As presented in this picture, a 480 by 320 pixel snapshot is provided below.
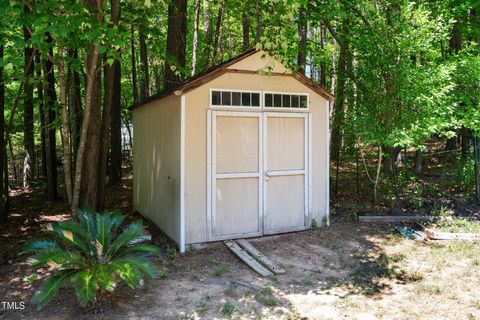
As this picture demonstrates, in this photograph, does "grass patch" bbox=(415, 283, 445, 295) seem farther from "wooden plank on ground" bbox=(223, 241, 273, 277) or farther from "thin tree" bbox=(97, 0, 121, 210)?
"thin tree" bbox=(97, 0, 121, 210)

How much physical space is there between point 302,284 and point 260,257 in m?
0.96

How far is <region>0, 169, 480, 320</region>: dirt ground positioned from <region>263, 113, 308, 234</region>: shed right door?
0.32 m

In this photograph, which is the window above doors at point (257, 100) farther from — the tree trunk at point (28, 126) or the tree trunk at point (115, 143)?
the tree trunk at point (115, 143)

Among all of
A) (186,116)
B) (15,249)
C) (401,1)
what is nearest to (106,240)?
(186,116)

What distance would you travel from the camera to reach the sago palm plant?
154 inches

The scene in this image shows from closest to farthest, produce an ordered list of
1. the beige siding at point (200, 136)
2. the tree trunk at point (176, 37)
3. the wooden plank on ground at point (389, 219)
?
the beige siding at point (200, 136) < the wooden plank on ground at point (389, 219) < the tree trunk at point (176, 37)

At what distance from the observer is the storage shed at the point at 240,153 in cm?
626

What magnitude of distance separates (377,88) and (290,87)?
233 cm

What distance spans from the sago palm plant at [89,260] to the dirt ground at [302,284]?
36cm

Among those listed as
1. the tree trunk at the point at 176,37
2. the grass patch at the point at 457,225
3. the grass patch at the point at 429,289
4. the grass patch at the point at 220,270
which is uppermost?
the tree trunk at the point at 176,37

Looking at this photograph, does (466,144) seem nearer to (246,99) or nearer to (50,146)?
(246,99)

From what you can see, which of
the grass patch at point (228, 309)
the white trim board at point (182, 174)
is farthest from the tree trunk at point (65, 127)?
the grass patch at point (228, 309)

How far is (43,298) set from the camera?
3.83 metres

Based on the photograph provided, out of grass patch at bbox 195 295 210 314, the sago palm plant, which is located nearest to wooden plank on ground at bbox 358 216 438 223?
grass patch at bbox 195 295 210 314
